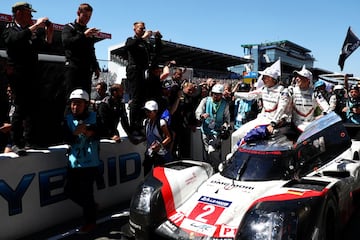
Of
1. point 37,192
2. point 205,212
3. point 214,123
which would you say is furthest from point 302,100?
point 37,192

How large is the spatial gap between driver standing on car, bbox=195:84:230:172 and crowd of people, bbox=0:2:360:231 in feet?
0.06

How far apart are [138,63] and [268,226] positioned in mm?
3729

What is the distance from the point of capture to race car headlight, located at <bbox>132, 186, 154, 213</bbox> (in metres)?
3.44

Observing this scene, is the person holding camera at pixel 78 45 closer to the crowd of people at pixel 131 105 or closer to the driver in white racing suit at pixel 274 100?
the crowd of people at pixel 131 105

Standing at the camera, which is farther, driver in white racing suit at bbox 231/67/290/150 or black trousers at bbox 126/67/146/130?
black trousers at bbox 126/67/146/130

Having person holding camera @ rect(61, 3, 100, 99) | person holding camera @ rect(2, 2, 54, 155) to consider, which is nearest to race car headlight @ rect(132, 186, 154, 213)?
person holding camera @ rect(2, 2, 54, 155)

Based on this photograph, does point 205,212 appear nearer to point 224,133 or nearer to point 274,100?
point 274,100

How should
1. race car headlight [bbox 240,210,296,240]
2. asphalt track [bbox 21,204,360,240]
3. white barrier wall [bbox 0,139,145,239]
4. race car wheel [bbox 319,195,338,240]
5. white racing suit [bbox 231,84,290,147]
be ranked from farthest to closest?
white racing suit [bbox 231,84,290,147] < asphalt track [bbox 21,204,360,240] < white barrier wall [bbox 0,139,145,239] < race car wheel [bbox 319,195,338,240] < race car headlight [bbox 240,210,296,240]

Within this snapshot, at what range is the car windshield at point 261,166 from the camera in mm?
3816

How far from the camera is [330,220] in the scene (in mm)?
3402

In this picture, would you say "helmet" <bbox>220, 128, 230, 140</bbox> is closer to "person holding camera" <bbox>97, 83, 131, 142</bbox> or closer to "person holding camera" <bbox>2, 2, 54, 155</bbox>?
"person holding camera" <bbox>97, 83, 131, 142</bbox>

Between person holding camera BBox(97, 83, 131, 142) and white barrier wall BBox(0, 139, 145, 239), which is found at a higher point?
person holding camera BBox(97, 83, 131, 142)

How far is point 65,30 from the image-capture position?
15.9ft

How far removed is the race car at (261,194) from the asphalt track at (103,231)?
26cm
